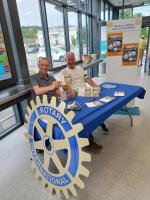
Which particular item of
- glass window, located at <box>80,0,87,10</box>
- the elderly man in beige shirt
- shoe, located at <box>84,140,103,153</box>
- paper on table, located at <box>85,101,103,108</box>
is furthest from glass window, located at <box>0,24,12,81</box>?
glass window, located at <box>80,0,87,10</box>

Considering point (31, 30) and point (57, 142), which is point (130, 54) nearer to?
point (31, 30)

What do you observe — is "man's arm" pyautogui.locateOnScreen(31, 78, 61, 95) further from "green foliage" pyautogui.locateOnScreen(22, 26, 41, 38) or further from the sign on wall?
the sign on wall

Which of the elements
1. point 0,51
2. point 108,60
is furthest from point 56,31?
point 0,51

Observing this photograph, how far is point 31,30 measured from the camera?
3225 millimetres

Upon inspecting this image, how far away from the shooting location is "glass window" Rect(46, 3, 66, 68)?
3788mm

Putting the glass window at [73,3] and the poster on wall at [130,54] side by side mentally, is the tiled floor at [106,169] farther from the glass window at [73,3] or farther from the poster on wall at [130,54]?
the glass window at [73,3]

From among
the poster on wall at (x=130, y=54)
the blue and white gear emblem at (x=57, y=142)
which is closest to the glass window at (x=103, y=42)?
the poster on wall at (x=130, y=54)

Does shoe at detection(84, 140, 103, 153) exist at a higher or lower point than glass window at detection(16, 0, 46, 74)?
lower

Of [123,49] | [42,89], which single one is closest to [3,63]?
[42,89]

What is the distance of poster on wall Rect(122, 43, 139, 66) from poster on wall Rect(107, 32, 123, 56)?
0.34 ft

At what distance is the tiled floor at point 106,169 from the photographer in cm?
162

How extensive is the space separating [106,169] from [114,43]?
7.55 ft

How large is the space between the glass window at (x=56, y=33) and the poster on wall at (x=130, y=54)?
5.78 feet

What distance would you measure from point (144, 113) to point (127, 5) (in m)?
7.88
